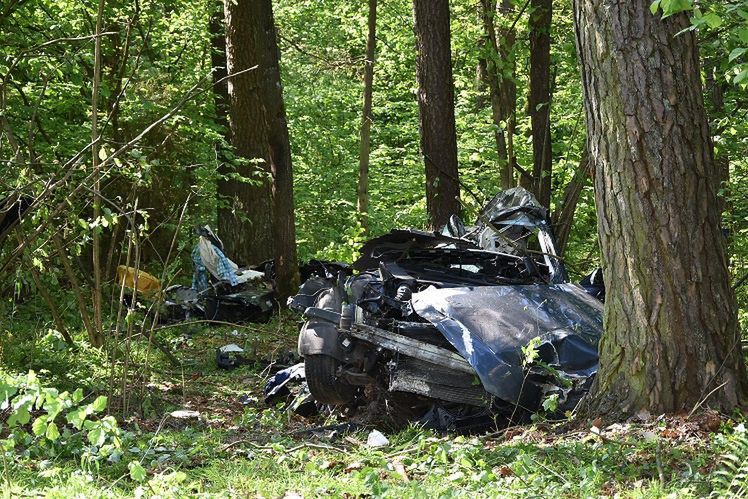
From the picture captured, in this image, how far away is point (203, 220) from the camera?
16.8 metres

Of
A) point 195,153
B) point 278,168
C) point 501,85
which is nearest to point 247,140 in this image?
point 278,168

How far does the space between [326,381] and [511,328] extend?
1.44 meters

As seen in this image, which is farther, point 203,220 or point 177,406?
point 203,220

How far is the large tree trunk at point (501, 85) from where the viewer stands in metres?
12.8

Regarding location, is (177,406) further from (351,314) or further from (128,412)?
(351,314)

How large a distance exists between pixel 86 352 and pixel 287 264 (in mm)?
5394

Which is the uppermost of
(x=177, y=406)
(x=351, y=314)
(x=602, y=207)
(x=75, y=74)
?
(x=75, y=74)

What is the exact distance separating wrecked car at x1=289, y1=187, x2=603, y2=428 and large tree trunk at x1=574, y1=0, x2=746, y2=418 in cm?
73

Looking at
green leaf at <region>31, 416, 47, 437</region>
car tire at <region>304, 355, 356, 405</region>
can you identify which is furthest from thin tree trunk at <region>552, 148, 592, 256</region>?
green leaf at <region>31, 416, 47, 437</region>

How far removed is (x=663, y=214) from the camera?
5625 mm

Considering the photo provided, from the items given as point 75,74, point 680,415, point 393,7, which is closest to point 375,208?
point 393,7

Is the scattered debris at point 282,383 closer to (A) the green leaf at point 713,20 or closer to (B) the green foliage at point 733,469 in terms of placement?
(B) the green foliage at point 733,469

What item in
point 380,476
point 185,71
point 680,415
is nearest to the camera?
point 380,476

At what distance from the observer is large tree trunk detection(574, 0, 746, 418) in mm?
5621
